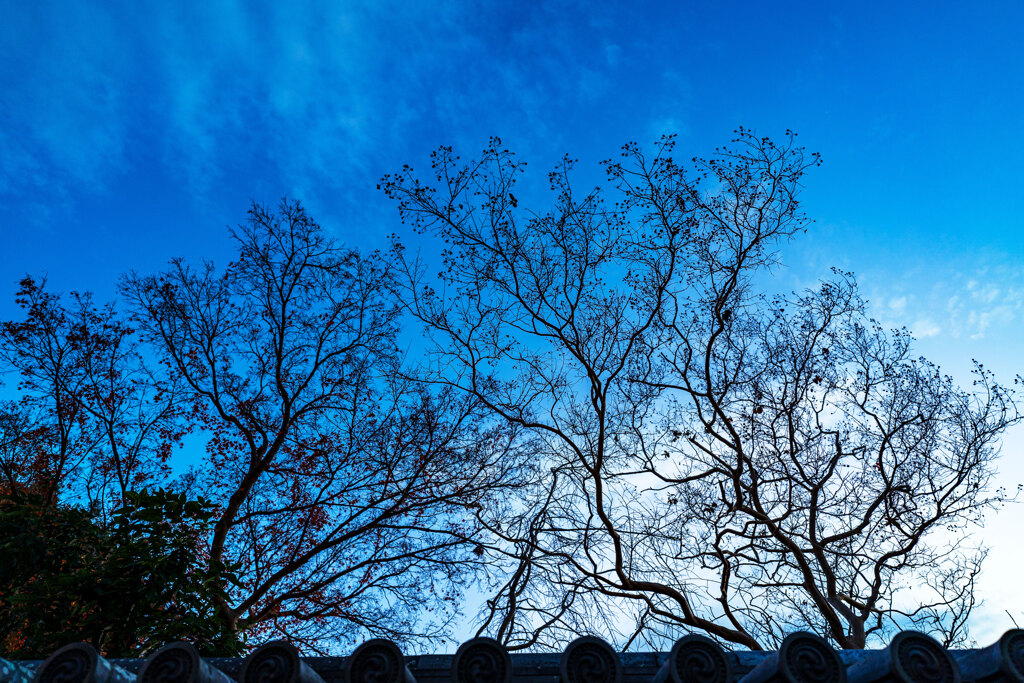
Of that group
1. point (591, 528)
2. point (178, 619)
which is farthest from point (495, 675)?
point (591, 528)

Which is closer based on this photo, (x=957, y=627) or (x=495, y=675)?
(x=495, y=675)

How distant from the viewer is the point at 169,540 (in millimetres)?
8227

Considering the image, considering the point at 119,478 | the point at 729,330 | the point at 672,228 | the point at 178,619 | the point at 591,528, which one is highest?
the point at 672,228

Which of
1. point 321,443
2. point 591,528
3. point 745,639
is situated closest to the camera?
point 745,639

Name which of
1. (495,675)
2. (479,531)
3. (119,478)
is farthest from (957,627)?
(119,478)

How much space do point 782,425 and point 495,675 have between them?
43.0ft

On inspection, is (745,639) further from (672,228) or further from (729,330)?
(672,228)

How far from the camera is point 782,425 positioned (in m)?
15.5

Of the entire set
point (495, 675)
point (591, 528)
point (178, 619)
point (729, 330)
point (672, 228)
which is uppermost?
point (672, 228)

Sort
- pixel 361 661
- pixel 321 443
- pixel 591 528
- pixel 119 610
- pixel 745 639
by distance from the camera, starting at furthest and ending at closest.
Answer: pixel 321 443, pixel 591 528, pixel 745 639, pixel 119 610, pixel 361 661

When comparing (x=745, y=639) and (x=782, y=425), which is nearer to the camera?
(x=745, y=639)

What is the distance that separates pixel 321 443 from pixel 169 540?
7655 millimetres

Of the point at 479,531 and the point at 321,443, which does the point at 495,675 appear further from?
the point at 321,443

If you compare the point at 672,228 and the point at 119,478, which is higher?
the point at 672,228
